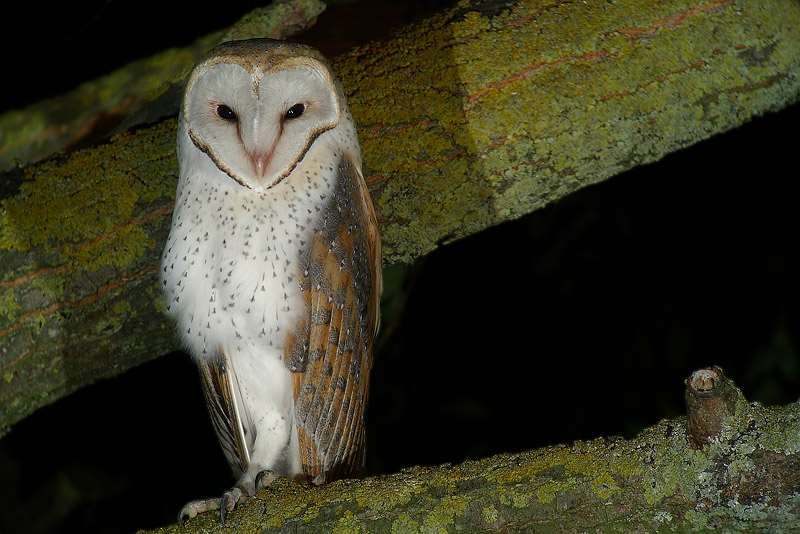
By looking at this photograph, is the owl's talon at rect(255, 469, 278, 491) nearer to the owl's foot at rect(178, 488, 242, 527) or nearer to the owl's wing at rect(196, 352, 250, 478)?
the owl's foot at rect(178, 488, 242, 527)

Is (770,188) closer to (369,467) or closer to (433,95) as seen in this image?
(433,95)

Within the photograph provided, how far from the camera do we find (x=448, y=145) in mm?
1608

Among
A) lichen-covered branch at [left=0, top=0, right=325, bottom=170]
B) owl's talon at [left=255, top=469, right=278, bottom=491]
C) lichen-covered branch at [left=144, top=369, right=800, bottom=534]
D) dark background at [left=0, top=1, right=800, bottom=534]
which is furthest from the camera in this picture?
dark background at [left=0, top=1, right=800, bottom=534]

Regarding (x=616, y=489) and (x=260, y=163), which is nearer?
(x=616, y=489)

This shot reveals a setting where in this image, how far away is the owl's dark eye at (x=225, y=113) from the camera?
1348mm

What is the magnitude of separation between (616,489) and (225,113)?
3.13ft

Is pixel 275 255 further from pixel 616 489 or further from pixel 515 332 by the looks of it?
pixel 515 332

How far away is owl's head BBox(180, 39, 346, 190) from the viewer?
50.7 inches

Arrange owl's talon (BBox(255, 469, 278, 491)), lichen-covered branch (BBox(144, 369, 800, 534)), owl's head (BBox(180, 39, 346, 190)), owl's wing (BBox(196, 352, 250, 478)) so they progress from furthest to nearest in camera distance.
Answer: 1. owl's wing (BBox(196, 352, 250, 478))
2. owl's talon (BBox(255, 469, 278, 491))
3. owl's head (BBox(180, 39, 346, 190))
4. lichen-covered branch (BBox(144, 369, 800, 534))

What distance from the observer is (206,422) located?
2.74m

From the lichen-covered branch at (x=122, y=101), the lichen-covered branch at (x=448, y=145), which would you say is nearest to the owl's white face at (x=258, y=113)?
the lichen-covered branch at (x=448, y=145)

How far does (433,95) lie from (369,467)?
1.40 m

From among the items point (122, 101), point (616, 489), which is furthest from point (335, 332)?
point (122, 101)

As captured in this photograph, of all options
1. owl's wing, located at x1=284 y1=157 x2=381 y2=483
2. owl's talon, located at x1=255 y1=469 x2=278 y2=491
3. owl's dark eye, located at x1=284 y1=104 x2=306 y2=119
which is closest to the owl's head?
owl's dark eye, located at x1=284 y1=104 x2=306 y2=119
